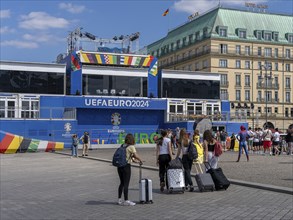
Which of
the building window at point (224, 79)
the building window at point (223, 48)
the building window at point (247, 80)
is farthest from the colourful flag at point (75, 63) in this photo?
the building window at point (247, 80)

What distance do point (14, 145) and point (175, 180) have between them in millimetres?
27036

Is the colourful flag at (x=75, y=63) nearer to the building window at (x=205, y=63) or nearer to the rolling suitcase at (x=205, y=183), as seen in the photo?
the rolling suitcase at (x=205, y=183)

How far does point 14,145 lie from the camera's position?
3681cm

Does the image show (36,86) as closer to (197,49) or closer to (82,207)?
(82,207)

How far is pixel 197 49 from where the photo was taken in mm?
93812

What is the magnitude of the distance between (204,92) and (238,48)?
47434 mm

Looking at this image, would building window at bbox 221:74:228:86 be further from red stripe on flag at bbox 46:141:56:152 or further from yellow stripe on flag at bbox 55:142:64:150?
red stripe on flag at bbox 46:141:56:152

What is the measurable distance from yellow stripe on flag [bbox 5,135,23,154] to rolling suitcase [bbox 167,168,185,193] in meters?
26.7

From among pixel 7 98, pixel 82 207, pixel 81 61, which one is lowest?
pixel 82 207

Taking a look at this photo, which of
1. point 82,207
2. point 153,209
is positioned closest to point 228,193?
point 153,209

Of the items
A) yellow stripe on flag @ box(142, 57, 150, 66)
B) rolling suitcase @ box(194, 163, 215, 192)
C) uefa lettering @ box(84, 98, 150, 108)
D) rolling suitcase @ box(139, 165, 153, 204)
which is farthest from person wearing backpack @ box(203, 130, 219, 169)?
yellow stripe on flag @ box(142, 57, 150, 66)

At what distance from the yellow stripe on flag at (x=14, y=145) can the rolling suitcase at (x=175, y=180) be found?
26.7 m

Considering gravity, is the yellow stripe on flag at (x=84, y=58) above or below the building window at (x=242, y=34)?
below

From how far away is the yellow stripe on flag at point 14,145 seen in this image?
3650cm
